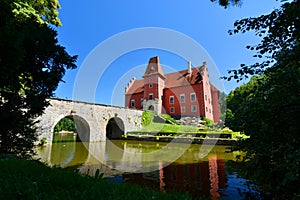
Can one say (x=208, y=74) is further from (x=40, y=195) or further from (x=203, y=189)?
(x=40, y=195)

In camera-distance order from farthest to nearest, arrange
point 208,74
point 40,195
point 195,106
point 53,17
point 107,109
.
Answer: point 208,74
point 195,106
point 107,109
point 53,17
point 40,195

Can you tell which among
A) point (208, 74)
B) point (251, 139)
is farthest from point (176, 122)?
point (251, 139)

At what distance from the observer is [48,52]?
255 inches

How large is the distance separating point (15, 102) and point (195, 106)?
92.9ft

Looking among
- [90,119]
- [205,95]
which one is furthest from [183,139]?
[205,95]

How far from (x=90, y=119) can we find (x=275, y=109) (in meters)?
17.9

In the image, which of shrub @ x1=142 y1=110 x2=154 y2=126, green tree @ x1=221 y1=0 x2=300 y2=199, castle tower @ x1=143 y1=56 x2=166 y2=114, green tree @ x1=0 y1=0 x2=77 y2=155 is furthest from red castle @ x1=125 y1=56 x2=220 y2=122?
green tree @ x1=221 y1=0 x2=300 y2=199

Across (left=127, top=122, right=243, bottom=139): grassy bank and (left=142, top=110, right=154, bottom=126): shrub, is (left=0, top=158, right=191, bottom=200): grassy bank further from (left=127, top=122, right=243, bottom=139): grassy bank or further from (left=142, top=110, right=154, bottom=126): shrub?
(left=142, top=110, right=154, bottom=126): shrub

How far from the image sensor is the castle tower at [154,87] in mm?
33000

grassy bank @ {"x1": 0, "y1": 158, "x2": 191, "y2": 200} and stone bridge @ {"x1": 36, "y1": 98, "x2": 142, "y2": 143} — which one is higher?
stone bridge @ {"x1": 36, "y1": 98, "x2": 142, "y2": 143}

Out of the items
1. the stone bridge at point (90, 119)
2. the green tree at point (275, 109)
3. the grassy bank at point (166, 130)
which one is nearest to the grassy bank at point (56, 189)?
the green tree at point (275, 109)

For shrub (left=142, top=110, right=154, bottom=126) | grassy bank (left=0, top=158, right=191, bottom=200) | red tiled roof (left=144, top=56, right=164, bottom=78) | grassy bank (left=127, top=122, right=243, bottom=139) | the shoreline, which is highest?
red tiled roof (left=144, top=56, right=164, bottom=78)

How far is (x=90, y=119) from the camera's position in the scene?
1872cm

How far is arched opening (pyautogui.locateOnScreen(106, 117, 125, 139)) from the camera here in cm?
2362
